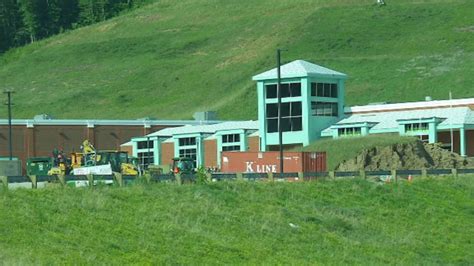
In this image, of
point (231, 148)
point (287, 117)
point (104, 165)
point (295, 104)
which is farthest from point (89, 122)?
point (104, 165)

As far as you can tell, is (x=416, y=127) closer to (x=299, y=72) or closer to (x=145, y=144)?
(x=299, y=72)

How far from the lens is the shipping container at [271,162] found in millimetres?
63750

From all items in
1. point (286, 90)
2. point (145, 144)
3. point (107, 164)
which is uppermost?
point (286, 90)

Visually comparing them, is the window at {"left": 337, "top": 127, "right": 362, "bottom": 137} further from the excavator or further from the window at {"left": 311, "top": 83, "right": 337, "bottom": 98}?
the excavator

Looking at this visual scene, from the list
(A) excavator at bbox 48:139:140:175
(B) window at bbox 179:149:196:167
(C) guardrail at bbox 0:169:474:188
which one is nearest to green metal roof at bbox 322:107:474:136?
(B) window at bbox 179:149:196:167

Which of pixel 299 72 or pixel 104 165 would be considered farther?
pixel 299 72

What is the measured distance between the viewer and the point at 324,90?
8619cm

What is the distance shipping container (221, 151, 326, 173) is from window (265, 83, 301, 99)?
1365 centimetres

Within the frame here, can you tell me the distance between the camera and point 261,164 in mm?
68250

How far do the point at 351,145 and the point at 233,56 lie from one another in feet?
286

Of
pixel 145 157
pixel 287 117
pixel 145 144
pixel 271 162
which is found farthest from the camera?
pixel 145 144

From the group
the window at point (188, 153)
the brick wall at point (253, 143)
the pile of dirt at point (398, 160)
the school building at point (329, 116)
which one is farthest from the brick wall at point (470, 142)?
the window at point (188, 153)

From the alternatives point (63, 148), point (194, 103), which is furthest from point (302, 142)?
point (194, 103)

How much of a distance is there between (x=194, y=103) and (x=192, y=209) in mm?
105973
